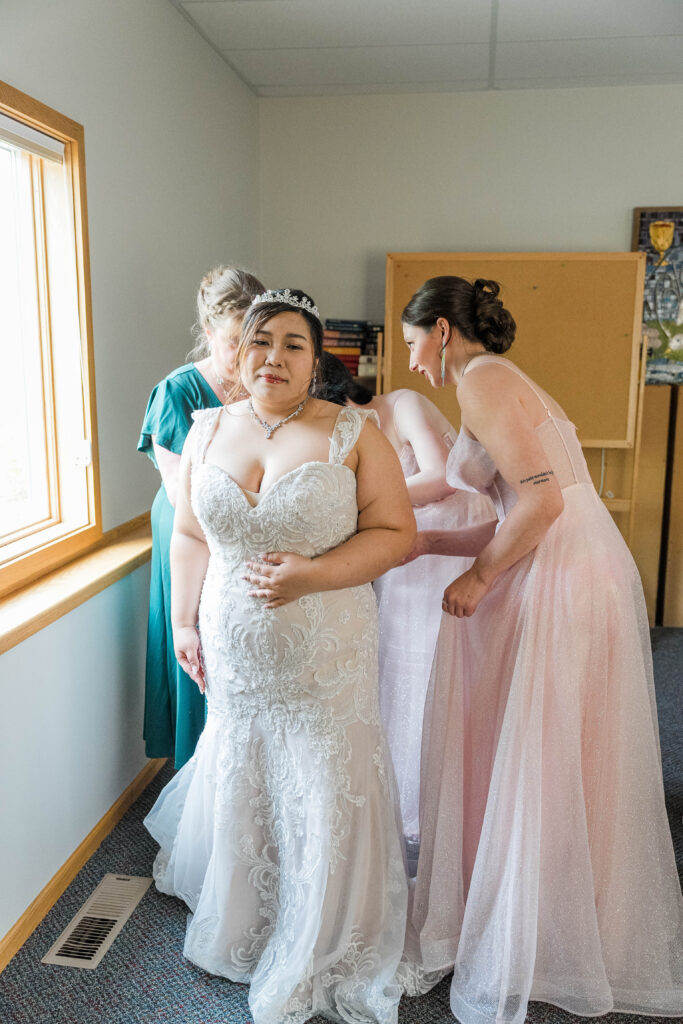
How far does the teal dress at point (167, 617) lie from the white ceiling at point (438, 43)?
1736mm

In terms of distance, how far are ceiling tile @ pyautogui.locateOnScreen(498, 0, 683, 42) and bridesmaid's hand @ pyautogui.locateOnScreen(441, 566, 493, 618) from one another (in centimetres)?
247

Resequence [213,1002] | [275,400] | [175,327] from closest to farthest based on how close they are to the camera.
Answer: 1. [275,400]
2. [213,1002]
3. [175,327]

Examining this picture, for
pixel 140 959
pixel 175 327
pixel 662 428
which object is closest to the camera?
pixel 140 959

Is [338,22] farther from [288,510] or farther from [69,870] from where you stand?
[69,870]

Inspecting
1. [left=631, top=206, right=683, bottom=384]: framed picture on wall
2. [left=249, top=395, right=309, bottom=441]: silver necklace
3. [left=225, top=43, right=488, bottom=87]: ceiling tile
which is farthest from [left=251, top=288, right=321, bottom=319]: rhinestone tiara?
[left=631, top=206, right=683, bottom=384]: framed picture on wall

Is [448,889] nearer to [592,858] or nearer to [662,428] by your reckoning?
[592,858]

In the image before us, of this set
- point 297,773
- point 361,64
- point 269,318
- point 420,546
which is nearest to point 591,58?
point 361,64

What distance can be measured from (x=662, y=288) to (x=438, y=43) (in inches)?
70.3

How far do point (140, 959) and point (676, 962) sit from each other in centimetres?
124

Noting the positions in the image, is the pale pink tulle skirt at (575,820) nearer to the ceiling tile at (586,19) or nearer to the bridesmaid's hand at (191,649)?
the bridesmaid's hand at (191,649)

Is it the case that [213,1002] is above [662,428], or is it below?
below

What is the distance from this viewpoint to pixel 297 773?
191 cm

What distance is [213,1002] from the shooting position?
6.40 ft

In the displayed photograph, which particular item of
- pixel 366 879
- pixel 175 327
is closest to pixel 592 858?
pixel 366 879
